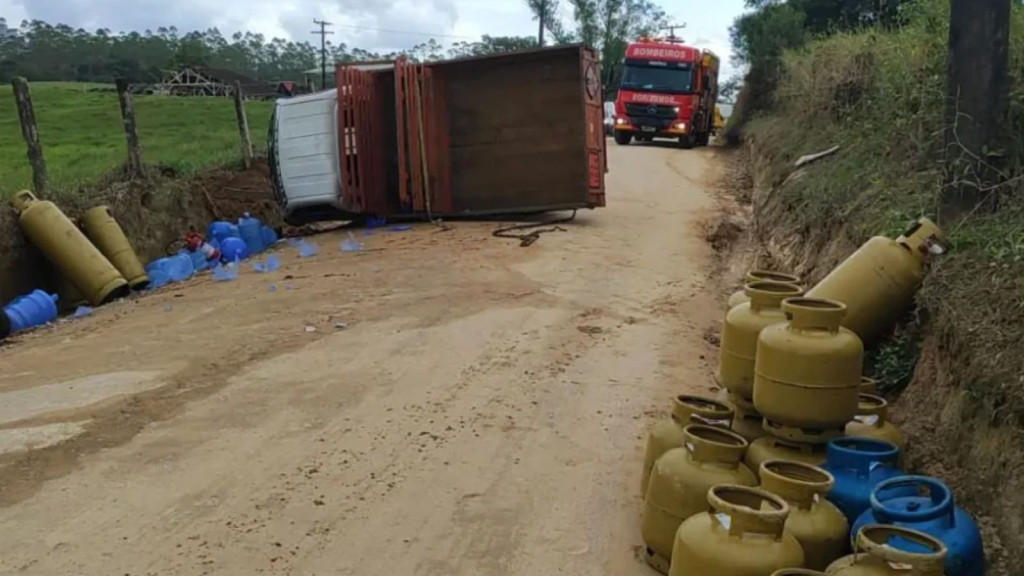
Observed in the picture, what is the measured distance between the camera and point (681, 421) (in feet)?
14.8

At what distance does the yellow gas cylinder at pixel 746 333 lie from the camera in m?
4.46

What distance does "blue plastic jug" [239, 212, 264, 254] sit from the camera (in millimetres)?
13664

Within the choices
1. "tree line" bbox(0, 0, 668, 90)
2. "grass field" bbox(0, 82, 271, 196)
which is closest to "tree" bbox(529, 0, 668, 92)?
"tree line" bbox(0, 0, 668, 90)

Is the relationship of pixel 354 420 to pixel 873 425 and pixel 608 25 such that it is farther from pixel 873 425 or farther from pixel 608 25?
pixel 608 25

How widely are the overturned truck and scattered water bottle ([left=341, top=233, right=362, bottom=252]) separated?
1.04 meters

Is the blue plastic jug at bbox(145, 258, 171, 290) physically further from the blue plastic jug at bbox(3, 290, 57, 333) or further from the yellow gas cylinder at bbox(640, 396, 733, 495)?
the yellow gas cylinder at bbox(640, 396, 733, 495)

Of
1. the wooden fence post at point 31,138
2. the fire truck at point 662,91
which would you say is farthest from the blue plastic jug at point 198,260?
the fire truck at point 662,91

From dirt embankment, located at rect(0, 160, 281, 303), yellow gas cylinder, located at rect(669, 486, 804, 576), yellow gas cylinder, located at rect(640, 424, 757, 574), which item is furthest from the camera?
dirt embankment, located at rect(0, 160, 281, 303)

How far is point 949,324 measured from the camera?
4.93 meters

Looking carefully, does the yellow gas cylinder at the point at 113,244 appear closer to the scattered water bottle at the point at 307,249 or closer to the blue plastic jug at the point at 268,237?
the scattered water bottle at the point at 307,249

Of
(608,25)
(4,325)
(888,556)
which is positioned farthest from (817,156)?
(608,25)

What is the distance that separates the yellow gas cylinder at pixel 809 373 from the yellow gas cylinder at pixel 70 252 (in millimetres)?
8790

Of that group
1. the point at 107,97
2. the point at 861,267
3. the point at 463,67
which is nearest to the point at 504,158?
the point at 463,67

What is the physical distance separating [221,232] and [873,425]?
11050 millimetres
